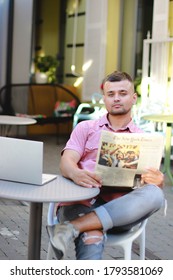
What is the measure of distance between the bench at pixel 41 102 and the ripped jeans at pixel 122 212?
584 cm

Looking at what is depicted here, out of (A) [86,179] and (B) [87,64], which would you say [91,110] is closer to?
(B) [87,64]

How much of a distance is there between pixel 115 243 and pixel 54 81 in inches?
296

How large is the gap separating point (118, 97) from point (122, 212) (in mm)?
597

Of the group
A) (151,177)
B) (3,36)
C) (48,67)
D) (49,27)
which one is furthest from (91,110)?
(151,177)

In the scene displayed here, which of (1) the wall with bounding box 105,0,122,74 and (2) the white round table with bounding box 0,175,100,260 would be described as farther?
(1) the wall with bounding box 105,0,122,74

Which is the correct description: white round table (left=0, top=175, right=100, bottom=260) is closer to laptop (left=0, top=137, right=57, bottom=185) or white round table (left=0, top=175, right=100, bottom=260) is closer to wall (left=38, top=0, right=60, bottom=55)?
laptop (left=0, top=137, right=57, bottom=185)

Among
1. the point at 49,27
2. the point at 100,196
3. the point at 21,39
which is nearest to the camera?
the point at 100,196

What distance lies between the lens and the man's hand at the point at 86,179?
2264 millimetres

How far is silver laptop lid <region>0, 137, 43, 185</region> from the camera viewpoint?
211 cm

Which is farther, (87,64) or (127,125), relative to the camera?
(87,64)

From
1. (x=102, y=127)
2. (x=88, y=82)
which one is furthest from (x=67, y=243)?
(x=88, y=82)

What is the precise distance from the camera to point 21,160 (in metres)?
2.12

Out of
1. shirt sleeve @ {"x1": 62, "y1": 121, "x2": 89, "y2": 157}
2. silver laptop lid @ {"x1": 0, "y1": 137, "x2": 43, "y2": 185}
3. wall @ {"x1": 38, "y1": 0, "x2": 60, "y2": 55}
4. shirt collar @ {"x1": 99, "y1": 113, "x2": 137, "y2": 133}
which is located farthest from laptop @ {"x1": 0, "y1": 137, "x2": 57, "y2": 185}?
wall @ {"x1": 38, "y1": 0, "x2": 60, "y2": 55}
